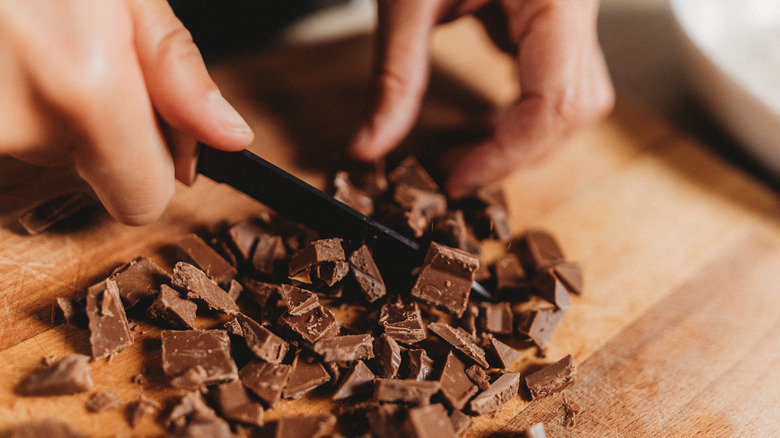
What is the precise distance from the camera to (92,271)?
2016 millimetres

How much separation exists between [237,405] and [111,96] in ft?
3.11

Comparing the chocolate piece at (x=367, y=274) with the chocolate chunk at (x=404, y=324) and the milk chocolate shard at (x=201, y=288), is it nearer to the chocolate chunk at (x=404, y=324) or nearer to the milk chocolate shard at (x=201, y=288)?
the chocolate chunk at (x=404, y=324)

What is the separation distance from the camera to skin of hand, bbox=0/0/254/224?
1482 millimetres

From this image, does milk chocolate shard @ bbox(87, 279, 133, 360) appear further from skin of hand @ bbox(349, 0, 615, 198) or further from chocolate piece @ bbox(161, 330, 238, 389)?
skin of hand @ bbox(349, 0, 615, 198)

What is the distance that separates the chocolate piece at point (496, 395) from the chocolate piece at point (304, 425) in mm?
456

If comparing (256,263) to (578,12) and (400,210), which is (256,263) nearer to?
(400,210)

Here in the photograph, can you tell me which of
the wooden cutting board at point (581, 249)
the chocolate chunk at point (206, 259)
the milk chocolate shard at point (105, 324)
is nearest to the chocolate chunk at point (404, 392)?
the wooden cutting board at point (581, 249)

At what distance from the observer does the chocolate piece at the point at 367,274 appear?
77.1 inches

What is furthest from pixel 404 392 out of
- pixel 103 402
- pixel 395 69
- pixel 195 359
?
pixel 395 69

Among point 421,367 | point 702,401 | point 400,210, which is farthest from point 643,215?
point 421,367

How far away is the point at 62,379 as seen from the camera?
1.62 metres

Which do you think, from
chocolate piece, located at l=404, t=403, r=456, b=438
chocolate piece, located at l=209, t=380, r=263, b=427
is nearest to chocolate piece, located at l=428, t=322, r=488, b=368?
chocolate piece, located at l=404, t=403, r=456, b=438

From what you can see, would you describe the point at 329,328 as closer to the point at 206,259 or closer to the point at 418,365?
the point at 418,365

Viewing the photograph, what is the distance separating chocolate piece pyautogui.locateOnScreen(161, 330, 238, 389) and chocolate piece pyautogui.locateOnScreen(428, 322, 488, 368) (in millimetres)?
669
